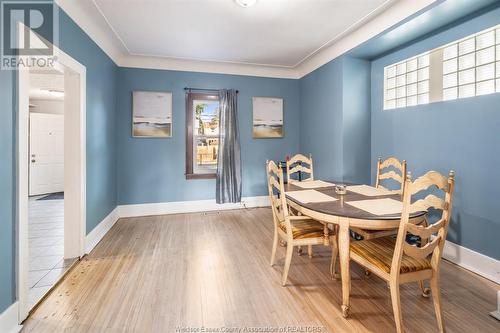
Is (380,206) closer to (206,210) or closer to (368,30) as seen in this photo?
(368,30)

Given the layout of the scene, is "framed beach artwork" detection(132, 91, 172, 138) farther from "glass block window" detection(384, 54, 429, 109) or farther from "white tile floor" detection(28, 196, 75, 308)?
"glass block window" detection(384, 54, 429, 109)

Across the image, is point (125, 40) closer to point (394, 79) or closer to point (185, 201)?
point (185, 201)

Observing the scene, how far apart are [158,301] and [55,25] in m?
2.45

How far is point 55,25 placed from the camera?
210 centimetres

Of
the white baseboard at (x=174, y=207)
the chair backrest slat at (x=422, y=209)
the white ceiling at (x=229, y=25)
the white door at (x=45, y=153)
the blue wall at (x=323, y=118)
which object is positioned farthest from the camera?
the white door at (x=45, y=153)

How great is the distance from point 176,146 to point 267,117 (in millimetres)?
1762

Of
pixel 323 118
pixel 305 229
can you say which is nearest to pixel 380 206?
pixel 305 229

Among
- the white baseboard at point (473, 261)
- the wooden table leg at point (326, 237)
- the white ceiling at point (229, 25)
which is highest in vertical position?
the white ceiling at point (229, 25)

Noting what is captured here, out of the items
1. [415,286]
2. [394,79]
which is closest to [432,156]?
[394,79]

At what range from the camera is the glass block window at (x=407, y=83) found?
287 cm

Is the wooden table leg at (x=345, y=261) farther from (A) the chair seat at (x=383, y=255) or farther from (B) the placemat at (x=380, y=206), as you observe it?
(B) the placemat at (x=380, y=206)

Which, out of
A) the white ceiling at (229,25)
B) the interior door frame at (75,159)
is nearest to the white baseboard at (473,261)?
the white ceiling at (229,25)

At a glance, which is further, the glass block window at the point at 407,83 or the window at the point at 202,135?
the window at the point at 202,135

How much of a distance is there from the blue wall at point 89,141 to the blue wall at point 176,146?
8.8 inches
